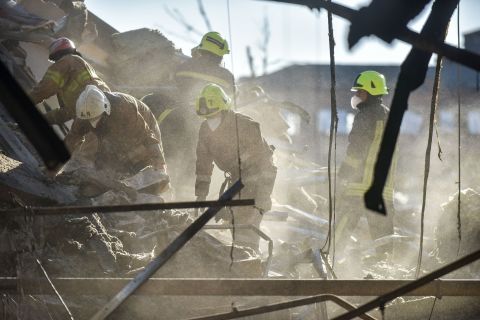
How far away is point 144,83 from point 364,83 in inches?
200

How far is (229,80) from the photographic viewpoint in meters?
9.37

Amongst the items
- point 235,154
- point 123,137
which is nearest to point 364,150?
point 235,154

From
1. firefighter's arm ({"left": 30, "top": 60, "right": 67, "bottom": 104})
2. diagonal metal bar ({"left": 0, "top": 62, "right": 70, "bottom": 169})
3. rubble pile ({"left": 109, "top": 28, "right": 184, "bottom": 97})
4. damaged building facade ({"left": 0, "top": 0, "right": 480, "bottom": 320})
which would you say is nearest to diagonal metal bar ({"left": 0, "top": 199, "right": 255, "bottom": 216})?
damaged building facade ({"left": 0, "top": 0, "right": 480, "bottom": 320})

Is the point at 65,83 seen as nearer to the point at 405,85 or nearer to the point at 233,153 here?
the point at 233,153

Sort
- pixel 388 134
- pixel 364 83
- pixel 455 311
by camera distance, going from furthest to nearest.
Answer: pixel 364 83 < pixel 455 311 < pixel 388 134

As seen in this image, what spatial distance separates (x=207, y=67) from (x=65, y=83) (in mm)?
2381

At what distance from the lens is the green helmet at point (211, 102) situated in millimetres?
6965

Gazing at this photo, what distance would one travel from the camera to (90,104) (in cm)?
677

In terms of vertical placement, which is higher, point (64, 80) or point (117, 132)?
point (64, 80)

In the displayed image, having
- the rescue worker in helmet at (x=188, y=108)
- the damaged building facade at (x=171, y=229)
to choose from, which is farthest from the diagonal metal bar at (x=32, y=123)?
the rescue worker in helmet at (x=188, y=108)

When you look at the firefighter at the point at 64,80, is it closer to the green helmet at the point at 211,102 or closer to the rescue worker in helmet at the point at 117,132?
the rescue worker in helmet at the point at 117,132

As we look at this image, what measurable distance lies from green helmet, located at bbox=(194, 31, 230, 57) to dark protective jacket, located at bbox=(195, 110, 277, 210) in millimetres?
2081

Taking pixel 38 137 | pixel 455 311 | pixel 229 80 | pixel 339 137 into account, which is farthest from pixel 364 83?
pixel 339 137

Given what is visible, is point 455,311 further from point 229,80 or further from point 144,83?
point 144,83
